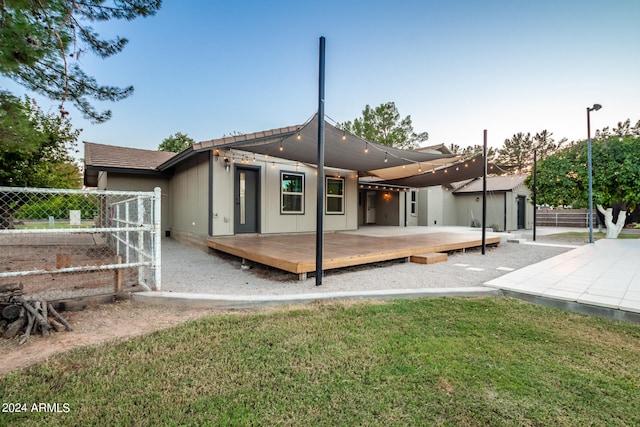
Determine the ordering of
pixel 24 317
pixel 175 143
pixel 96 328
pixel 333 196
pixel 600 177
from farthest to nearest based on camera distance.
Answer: pixel 175 143
pixel 600 177
pixel 333 196
pixel 96 328
pixel 24 317

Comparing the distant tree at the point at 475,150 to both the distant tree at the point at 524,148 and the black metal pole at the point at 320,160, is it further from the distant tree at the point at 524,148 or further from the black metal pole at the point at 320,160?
the black metal pole at the point at 320,160

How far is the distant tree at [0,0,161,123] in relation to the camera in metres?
2.31

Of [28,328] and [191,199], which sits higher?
[191,199]

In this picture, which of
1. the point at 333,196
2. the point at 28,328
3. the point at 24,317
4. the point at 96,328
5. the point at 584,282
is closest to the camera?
the point at 28,328

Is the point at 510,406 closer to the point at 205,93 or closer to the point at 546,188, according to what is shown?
the point at 546,188

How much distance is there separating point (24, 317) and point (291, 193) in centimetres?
627

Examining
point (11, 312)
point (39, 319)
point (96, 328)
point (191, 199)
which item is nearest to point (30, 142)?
point (11, 312)

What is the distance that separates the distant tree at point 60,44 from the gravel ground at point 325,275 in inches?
98.3

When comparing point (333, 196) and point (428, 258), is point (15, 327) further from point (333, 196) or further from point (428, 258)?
point (333, 196)

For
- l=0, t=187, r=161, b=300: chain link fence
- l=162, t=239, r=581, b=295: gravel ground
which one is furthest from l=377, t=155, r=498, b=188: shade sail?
l=0, t=187, r=161, b=300: chain link fence

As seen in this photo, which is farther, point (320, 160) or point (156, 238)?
point (320, 160)

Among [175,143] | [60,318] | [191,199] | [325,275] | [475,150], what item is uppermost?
[475,150]

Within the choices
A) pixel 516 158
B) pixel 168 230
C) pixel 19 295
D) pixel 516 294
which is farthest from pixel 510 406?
pixel 516 158

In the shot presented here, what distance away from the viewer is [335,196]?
9.53 m
